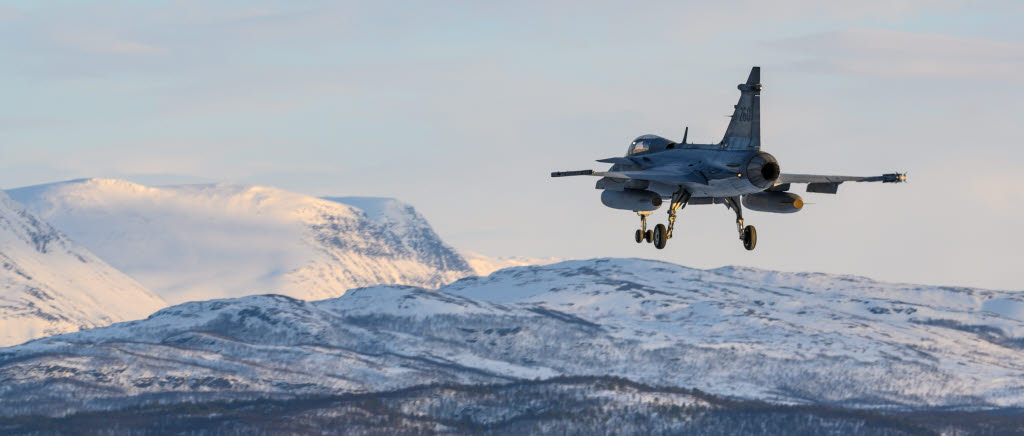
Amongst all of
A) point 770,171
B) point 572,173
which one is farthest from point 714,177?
point 572,173

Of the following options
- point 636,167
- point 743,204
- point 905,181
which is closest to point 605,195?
point 636,167

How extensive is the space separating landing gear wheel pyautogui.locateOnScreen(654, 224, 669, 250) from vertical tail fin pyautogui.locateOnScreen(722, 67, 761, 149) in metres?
7.27

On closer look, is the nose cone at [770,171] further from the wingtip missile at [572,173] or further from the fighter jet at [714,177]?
the wingtip missile at [572,173]

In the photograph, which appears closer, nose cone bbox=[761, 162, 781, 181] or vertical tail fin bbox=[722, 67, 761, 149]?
nose cone bbox=[761, 162, 781, 181]

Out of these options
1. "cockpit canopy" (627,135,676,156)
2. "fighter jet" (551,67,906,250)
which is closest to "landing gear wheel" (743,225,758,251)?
"fighter jet" (551,67,906,250)

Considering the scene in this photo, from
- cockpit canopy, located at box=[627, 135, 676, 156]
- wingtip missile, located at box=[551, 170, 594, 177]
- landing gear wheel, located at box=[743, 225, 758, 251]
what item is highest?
cockpit canopy, located at box=[627, 135, 676, 156]

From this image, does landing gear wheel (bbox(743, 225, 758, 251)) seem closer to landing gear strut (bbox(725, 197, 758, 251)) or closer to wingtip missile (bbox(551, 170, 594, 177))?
landing gear strut (bbox(725, 197, 758, 251))

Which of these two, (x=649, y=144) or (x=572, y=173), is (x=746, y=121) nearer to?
(x=649, y=144)

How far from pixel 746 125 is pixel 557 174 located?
→ 1299cm

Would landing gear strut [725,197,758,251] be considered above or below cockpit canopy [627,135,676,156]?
below

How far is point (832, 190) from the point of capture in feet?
329

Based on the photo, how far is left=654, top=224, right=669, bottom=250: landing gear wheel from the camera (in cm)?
10168

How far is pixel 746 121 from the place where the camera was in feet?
326

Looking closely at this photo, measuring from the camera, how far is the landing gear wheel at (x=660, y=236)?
101675 mm
